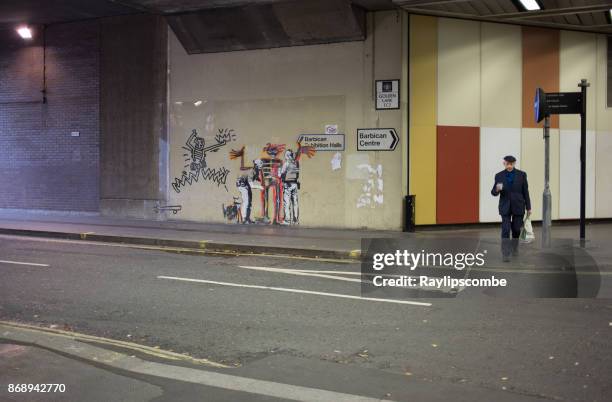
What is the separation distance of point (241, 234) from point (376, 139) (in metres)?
4.12

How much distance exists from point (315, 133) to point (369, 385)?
12.4m

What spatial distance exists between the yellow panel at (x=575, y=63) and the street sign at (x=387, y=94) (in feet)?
15.4

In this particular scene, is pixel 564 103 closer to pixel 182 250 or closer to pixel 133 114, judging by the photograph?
pixel 182 250

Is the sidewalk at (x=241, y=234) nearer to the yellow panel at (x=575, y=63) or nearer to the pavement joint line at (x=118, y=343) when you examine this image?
the yellow panel at (x=575, y=63)

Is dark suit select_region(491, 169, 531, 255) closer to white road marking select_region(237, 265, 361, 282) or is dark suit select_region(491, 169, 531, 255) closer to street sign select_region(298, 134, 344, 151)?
white road marking select_region(237, 265, 361, 282)

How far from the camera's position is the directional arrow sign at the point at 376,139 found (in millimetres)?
16297

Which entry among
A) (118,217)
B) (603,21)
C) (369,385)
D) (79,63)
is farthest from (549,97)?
(79,63)

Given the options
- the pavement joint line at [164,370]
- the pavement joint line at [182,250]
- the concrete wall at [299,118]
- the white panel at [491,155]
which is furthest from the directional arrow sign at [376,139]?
the pavement joint line at [164,370]

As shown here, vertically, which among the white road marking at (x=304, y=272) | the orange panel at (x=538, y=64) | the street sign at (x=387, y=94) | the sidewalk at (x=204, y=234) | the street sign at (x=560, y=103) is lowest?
the white road marking at (x=304, y=272)

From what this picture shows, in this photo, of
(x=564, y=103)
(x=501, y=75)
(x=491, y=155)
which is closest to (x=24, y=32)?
(x=501, y=75)

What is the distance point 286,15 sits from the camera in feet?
54.2

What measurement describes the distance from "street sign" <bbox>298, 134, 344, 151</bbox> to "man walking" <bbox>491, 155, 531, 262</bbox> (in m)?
5.27

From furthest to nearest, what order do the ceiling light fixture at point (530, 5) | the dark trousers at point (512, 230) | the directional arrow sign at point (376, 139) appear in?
the directional arrow sign at point (376, 139) < the ceiling light fixture at point (530, 5) < the dark trousers at point (512, 230)

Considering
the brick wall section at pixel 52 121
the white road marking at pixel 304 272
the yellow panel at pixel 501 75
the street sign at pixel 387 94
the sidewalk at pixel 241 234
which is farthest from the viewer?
the brick wall section at pixel 52 121
